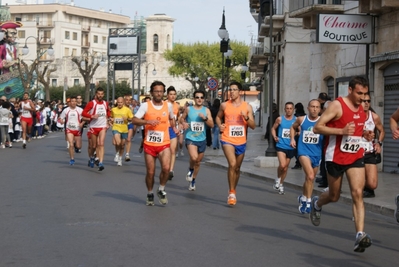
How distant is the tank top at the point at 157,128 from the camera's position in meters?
12.4

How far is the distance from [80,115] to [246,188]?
6.56 metres

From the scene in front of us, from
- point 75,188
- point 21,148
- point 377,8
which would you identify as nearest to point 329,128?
point 75,188

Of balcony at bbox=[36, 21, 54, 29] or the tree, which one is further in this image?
balcony at bbox=[36, 21, 54, 29]

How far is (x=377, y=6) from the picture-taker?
1936cm

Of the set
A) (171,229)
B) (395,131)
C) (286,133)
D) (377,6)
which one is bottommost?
(171,229)

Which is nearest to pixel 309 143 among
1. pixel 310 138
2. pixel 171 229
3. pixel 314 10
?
pixel 310 138

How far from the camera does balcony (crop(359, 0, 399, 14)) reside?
18.8m

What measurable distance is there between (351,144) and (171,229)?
2.40 m

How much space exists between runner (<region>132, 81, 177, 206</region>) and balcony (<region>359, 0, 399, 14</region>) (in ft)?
26.8

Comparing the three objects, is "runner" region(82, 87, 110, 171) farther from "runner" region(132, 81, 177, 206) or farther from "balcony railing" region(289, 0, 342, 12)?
"runner" region(132, 81, 177, 206)

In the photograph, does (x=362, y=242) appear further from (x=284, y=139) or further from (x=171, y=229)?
(x=284, y=139)

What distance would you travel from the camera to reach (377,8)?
19.4 metres

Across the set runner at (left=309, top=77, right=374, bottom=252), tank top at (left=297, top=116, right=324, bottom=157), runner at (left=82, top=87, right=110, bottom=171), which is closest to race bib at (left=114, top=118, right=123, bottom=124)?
runner at (left=82, top=87, right=110, bottom=171)

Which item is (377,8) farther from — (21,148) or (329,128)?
(21,148)
